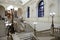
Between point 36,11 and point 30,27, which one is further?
point 36,11

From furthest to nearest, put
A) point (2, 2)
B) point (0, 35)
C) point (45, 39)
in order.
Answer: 1. point (2, 2)
2. point (0, 35)
3. point (45, 39)

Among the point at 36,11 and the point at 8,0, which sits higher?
the point at 8,0

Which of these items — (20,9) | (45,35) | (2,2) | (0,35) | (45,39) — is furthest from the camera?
(20,9)

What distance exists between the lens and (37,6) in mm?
18922

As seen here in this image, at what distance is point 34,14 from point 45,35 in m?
10.1

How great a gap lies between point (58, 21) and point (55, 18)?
0.72m

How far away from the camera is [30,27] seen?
Result: 13492 millimetres

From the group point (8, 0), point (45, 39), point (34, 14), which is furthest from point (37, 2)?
point (45, 39)

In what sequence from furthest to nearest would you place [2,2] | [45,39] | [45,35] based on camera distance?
[2,2] → [45,35] → [45,39]

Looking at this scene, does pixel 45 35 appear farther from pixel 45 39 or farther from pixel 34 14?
pixel 34 14

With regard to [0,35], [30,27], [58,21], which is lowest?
[0,35]

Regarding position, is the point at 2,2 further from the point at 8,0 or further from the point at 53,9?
the point at 53,9

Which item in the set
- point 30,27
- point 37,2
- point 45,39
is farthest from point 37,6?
point 45,39

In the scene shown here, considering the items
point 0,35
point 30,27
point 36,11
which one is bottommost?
point 0,35
